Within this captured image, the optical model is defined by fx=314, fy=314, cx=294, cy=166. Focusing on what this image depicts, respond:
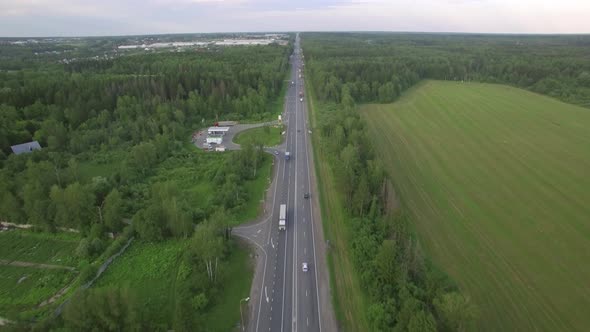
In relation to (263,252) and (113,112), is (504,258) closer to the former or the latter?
(263,252)

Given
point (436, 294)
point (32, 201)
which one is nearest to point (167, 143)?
point (32, 201)

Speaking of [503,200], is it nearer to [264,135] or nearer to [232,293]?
[232,293]

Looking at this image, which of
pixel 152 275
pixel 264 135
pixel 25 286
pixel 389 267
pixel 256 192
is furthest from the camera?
pixel 264 135

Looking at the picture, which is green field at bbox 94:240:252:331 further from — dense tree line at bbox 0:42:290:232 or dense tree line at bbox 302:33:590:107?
dense tree line at bbox 302:33:590:107

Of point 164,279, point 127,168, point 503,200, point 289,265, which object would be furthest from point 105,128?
point 503,200

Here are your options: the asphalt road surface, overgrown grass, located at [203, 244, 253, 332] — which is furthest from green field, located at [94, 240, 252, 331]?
the asphalt road surface

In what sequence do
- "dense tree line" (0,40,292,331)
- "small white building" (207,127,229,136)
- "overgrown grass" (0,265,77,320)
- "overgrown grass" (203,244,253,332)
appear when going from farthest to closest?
"small white building" (207,127,229,136) < "dense tree line" (0,40,292,331) < "overgrown grass" (0,265,77,320) < "overgrown grass" (203,244,253,332)
